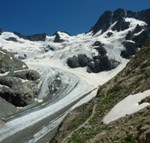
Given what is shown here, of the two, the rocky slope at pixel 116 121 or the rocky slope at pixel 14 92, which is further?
the rocky slope at pixel 14 92

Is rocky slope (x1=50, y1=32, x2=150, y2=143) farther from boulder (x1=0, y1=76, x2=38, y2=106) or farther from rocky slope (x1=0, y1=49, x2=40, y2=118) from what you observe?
Answer: boulder (x1=0, y1=76, x2=38, y2=106)

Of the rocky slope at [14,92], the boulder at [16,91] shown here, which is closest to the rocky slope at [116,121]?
the rocky slope at [14,92]

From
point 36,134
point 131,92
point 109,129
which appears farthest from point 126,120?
point 36,134

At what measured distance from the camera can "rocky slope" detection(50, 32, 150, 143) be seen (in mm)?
28928

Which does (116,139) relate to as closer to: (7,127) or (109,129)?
(109,129)

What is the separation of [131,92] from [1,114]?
117 m

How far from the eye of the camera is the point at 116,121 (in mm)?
35750

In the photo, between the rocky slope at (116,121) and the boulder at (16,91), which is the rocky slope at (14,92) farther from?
the rocky slope at (116,121)

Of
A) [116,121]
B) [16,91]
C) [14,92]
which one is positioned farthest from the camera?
[16,91]

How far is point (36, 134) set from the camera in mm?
112750

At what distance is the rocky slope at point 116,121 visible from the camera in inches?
1139

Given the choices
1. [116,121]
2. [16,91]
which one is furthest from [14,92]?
[116,121]

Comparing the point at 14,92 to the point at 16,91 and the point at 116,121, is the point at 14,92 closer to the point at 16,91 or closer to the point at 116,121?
the point at 16,91

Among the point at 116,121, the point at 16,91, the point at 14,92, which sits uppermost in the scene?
the point at 16,91
